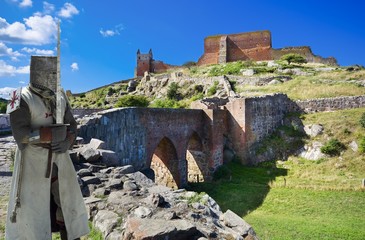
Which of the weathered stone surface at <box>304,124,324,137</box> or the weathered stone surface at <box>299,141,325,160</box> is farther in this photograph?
the weathered stone surface at <box>304,124,324,137</box>

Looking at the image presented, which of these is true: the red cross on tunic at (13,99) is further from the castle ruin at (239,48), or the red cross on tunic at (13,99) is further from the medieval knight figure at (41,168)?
the castle ruin at (239,48)

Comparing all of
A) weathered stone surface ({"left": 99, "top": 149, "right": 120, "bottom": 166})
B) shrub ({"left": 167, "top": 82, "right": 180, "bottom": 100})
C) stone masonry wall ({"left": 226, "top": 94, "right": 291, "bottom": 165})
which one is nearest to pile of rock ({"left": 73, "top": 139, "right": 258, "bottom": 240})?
weathered stone surface ({"left": 99, "top": 149, "right": 120, "bottom": 166})

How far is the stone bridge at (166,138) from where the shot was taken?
1248 centimetres

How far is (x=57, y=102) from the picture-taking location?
3.48 meters

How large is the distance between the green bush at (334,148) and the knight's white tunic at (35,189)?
2037cm

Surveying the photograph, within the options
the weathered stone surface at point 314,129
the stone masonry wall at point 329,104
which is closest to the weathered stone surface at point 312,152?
the weathered stone surface at point 314,129

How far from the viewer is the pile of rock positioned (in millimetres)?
4121

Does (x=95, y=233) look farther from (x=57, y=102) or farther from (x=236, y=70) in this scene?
(x=236, y=70)

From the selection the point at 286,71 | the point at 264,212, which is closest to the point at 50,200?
the point at 264,212

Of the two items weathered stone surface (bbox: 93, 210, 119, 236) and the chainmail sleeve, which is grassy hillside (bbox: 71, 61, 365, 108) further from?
the chainmail sleeve

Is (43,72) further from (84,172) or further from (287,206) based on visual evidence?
(287,206)

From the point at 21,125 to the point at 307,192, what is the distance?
51.2 ft

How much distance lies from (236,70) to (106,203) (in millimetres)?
39418

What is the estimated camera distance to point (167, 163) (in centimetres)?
1931
